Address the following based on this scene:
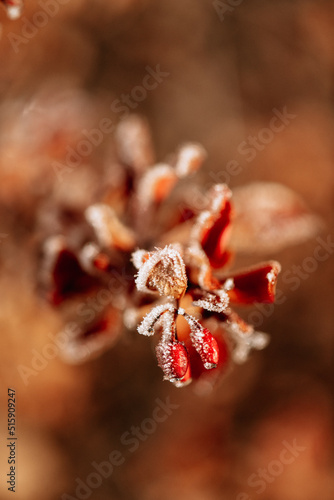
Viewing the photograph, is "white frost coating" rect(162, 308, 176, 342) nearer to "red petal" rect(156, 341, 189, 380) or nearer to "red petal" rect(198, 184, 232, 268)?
"red petal" rect(156, 341, 189, 380)

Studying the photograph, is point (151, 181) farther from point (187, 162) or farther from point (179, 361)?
point (179, 361)

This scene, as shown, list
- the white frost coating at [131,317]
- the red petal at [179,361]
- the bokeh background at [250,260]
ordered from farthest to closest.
A: the bokeh background at [250,260], the white frost coating at [131,317], the red petal at [179,361]

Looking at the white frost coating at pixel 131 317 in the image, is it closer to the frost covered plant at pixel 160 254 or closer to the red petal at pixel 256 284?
the frost covered plant at pixel 160 254

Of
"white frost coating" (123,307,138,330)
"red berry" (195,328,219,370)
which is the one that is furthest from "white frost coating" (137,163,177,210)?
"red berry" (195,328,219,370)

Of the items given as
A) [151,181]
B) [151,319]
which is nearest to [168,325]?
[151,319]

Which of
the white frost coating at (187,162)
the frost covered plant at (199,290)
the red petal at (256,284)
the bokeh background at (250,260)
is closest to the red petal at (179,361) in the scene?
the frost covered plant at (199,290)

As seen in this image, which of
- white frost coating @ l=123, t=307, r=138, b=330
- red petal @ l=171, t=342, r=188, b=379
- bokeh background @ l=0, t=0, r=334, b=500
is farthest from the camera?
bokeh background @ l=0, t=0, r=334, b=500
